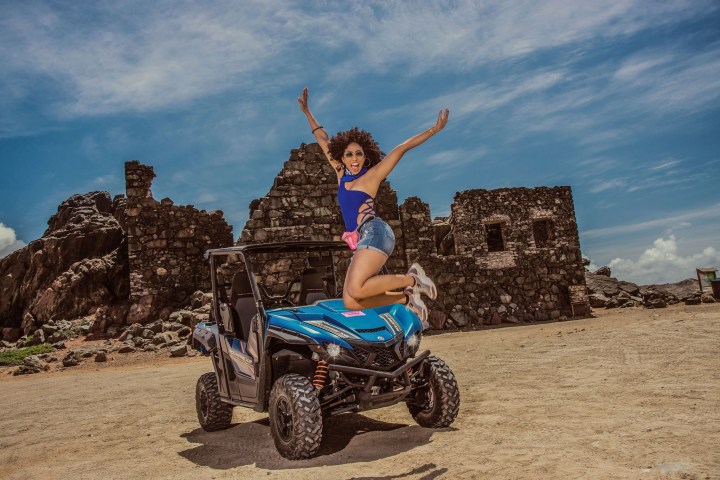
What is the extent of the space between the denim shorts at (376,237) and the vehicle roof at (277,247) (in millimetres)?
1013

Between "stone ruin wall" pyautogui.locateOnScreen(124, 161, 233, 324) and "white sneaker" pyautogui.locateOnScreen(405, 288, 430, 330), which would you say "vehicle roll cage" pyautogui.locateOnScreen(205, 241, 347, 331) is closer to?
"white sneaker" pyautogui.locateOnScreen(405, 288, 430, 330)

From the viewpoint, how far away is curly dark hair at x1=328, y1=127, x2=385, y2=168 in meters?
4.89

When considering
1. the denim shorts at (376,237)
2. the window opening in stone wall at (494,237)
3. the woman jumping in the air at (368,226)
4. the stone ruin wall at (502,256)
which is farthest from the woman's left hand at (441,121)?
the window opening in stone wall at (494,237)

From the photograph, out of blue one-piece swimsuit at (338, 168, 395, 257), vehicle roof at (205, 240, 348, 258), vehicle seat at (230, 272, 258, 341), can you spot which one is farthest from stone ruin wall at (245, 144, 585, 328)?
blue one-piece swimsuit at (338, 168, 395, 257)

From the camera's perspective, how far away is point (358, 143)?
4887mm

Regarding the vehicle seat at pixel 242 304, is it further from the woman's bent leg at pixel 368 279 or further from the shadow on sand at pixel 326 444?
the woman's bent leg at pixel 368 279

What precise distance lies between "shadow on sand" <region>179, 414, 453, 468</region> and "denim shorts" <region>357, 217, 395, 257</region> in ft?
5.07

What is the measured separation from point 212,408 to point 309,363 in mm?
1381

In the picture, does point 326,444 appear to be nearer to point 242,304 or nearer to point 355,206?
point 242,304

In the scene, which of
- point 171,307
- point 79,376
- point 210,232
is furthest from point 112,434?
point 210,232

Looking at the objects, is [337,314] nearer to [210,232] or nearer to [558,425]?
[558,425]

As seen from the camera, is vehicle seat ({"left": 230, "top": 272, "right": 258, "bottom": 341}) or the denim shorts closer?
the denim shorts

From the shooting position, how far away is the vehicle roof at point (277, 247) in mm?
4941

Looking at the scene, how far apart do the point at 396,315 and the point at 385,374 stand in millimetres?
634
